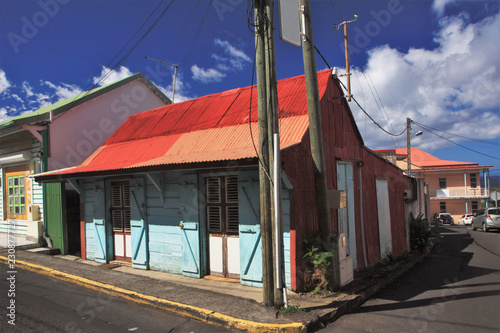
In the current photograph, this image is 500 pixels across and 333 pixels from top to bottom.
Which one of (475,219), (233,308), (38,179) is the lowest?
(475,219)

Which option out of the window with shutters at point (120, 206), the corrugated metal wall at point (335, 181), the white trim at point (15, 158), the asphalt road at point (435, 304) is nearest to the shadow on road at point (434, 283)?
the asphalt road at point (435, 304)

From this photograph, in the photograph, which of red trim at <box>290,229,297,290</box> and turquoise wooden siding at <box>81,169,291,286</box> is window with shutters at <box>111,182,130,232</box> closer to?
turquoise wooden siding at <box>81,169,291,286</box>

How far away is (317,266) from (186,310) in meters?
2.49

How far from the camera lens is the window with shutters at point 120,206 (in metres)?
9.56

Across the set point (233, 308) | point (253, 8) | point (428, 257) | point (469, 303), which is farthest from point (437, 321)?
point (428, 257)

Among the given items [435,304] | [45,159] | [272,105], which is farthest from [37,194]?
[435,304]

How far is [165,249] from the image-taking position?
8.38 meters

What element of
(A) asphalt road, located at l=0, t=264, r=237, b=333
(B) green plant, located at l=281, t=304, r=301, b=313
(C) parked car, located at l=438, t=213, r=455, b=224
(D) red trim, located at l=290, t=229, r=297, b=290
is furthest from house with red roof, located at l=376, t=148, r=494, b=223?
(A) asphalt road, located at l=0, t=264, r=237, b=333

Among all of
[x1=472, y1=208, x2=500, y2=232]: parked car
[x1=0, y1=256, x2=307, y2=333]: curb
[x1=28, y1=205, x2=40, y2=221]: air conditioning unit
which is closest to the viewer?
[x1=0, y1=256, x2=307, y2=333]: curb

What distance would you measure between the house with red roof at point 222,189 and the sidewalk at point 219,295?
0.42 meters

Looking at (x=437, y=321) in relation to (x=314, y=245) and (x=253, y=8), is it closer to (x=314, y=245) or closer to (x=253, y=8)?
(x=314, y=245)

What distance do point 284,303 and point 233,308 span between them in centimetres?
84

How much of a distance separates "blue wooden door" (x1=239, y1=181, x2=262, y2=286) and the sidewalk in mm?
277

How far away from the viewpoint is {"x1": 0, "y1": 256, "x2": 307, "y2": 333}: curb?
475 cm
